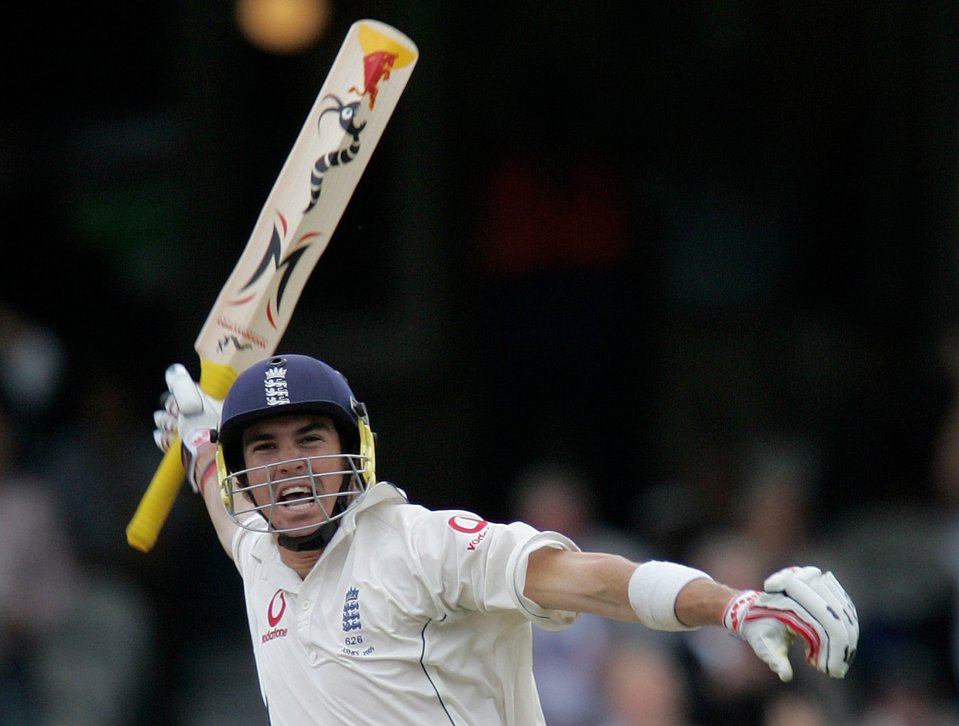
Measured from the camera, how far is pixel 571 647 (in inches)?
262

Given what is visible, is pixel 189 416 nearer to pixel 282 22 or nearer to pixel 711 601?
pixel 711 601

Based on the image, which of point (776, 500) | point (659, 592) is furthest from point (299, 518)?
point (776, 500)

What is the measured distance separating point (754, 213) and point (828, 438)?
107cm

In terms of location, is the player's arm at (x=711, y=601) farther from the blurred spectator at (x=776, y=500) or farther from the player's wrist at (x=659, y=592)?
the blurred spectator at (x=776, y=500)

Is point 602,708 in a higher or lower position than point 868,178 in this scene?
lower

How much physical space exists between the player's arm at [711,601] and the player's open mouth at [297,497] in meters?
0.48

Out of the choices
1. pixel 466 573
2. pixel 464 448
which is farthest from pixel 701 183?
pixel 466 573

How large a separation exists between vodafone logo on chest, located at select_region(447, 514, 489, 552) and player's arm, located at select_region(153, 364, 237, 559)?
903mm

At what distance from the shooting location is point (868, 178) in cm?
866

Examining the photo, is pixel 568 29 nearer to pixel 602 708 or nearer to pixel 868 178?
pixel 868 178

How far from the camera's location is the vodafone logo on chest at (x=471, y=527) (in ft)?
11.4

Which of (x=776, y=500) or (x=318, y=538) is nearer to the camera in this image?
(x=318, y=538)

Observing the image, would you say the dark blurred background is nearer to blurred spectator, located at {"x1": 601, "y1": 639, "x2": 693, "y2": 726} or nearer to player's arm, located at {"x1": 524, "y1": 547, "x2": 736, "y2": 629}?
blurred spectator, located at {"x1": 601, "y1": 639, "x2": 693, "y2": 726}

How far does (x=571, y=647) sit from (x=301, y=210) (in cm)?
267
